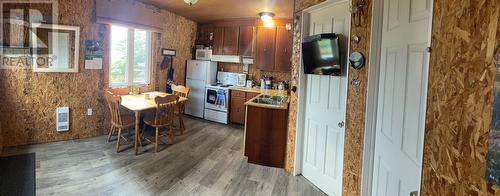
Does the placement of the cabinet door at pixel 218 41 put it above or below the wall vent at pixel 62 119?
above

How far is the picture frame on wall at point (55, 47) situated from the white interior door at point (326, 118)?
361 centimetres

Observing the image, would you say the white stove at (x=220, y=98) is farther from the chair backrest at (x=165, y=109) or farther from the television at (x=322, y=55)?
the television at (x=322, y=55)

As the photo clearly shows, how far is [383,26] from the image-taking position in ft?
6.55

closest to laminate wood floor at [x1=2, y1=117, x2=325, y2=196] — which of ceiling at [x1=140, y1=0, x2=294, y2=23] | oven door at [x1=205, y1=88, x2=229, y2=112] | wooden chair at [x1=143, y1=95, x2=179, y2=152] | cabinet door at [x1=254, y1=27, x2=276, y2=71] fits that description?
wooden chair at [x1=143, y1=95, x2=179, y2=152]

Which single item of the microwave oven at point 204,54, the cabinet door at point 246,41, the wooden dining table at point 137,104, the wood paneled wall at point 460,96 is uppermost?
the cabinet door at point 246,41

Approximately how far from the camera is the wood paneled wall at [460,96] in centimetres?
77

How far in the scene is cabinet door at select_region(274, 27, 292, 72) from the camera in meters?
5.60

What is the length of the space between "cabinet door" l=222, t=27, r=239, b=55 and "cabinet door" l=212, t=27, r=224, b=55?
3.4 inches

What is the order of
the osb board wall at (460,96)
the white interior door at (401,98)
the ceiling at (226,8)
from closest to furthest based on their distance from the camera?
1. the osb board wall at (460,96)
2. the white interior door at (401,98)
3. the ceiling at (226,8)

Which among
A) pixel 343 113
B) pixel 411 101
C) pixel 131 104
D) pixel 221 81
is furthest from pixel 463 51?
pixel 221 81

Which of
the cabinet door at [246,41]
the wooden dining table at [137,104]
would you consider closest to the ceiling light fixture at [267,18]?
the cabinet door at [246,41]

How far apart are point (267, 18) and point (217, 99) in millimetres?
2059

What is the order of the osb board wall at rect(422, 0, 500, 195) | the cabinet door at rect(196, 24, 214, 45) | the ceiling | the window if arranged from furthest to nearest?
the cabinet door at rect(196, 24, 214, 45), the window, the ceiling, the osb board wall at rect(422, 0, 500, 195)

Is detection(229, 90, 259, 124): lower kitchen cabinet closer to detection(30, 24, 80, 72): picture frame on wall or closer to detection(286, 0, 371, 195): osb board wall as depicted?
detection(30, 24, 80, 72): picture frame on wall
